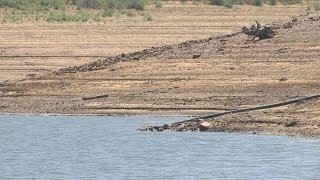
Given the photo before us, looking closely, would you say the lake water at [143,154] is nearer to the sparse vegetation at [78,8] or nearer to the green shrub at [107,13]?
the sparse vegetation at [78,8]

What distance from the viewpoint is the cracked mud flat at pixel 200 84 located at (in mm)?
22812

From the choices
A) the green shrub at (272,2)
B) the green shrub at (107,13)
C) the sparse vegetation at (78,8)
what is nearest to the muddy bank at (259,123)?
the sparse vegetation at (78,8)

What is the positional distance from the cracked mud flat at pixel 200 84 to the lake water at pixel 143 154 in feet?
3.30

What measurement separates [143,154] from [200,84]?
742cm

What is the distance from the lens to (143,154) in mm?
20422

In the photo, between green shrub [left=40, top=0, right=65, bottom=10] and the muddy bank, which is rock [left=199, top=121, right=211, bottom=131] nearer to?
the muddy bank

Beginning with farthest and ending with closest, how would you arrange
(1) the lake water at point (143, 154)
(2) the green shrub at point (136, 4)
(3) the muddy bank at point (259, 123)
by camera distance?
(2) the green shrub at point (136, 4)
(3) the muddy bank at point (259, 123)
(1) the lake water at point (143, 154)

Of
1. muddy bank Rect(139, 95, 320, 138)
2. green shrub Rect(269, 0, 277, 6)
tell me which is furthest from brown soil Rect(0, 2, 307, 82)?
muddy bank Rect(139, 95, 320, 138)

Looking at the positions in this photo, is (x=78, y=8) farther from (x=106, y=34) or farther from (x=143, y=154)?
(x=143, y=154)

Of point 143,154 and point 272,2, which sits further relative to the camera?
point 272,2

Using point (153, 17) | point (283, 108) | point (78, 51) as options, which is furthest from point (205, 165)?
point (153, 17)

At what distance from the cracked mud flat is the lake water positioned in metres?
1.00

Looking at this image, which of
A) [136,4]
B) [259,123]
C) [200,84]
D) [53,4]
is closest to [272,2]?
[136,4]

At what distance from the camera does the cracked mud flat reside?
22.8 m
